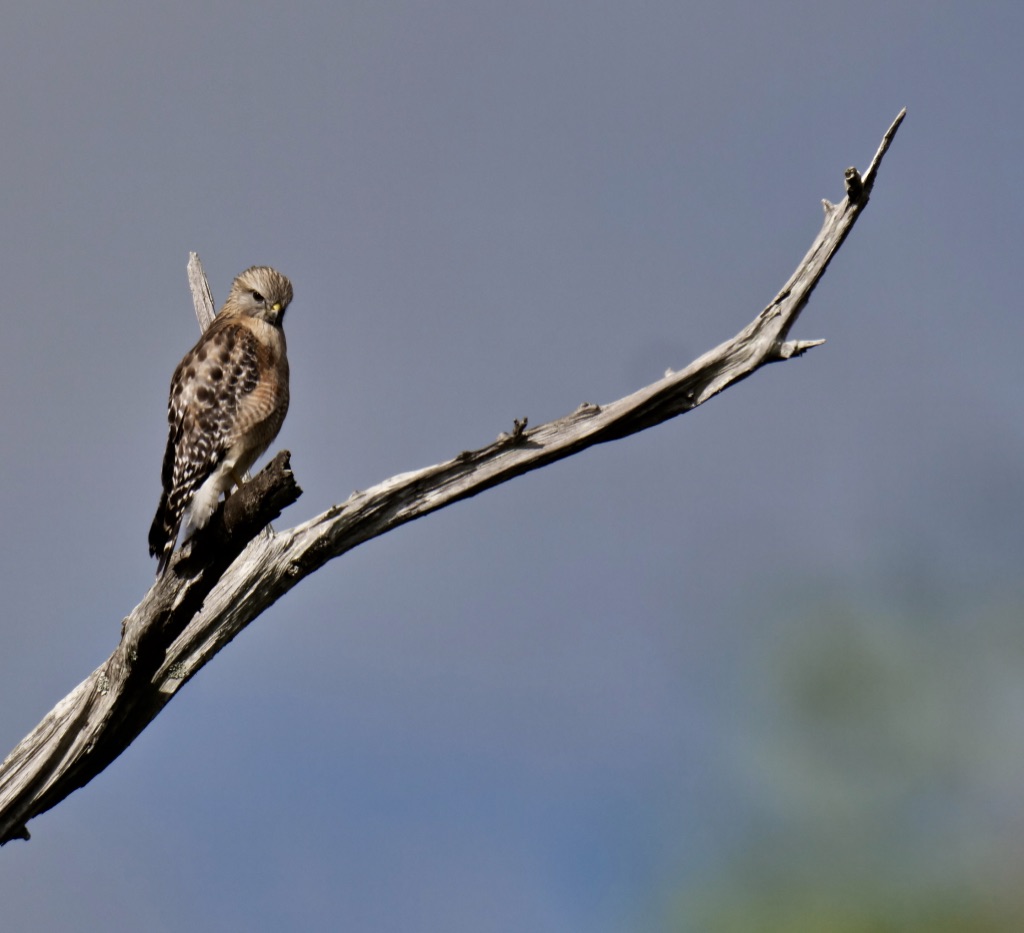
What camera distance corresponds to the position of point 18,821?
237 inches

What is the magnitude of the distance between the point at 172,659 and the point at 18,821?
1200 millimetres

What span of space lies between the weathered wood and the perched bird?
1.19 meters

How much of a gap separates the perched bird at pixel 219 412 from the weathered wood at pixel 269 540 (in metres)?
1.19

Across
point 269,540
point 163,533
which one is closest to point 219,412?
point 163,533

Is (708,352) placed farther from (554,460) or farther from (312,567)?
(312,567)

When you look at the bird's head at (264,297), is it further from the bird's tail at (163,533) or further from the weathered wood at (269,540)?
the weathered wood at (269,540)

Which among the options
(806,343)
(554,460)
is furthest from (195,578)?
(806,343)

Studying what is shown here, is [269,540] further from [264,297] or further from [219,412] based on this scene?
[264,297]

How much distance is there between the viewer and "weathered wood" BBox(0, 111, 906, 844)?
5355 millimetres

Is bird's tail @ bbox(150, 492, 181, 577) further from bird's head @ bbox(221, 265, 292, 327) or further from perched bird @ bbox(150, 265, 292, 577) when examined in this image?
bird's head @ bbox(221, 265, 292, 327)

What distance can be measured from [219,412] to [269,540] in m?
2.13

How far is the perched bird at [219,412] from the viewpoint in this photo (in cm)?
732

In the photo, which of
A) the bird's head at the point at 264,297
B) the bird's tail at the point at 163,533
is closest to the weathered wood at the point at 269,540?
the bird's tail at the point at 163,533

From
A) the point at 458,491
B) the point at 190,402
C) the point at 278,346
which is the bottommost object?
the point at 458,491
